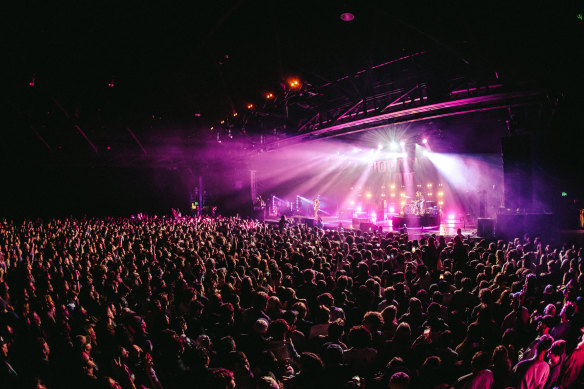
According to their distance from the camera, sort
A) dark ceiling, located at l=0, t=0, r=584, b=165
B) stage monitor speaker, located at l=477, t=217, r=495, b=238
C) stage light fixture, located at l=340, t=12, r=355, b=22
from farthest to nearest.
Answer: stage monitor speaker, located at l=477, t=217, r=495, b=238 → stage light fixture, located at l=340, t=12, r=355, b=22 → dark ceiling, located at l=0, t=0, r=584, b=165

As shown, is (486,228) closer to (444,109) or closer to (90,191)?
(444,109)

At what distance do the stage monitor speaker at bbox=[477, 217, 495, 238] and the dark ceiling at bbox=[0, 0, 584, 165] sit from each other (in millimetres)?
3493

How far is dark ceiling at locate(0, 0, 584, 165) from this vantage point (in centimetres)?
551

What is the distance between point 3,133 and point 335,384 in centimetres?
1700

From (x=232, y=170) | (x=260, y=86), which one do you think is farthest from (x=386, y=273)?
(x=232, y=170)

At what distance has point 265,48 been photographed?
725cm

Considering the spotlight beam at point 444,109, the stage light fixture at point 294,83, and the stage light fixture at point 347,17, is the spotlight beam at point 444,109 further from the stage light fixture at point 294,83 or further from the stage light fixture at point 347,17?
the stage light fixture at point 347,17

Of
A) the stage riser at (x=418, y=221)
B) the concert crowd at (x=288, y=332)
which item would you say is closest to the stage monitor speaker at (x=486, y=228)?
the stage riser at (x=418, y=221)

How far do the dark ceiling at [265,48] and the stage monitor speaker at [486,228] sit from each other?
138 inches

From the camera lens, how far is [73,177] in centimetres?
1736

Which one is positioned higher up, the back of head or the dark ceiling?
the dark ceiling

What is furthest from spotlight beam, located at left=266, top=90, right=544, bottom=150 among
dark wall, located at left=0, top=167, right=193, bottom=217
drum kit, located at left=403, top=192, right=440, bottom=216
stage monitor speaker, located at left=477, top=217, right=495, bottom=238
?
dark wall, located at left=0, top=167, right=193, bottom=217

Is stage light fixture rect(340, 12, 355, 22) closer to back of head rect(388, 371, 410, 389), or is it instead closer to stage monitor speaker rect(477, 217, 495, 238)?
back of head rect(388, 371, 410, 389)

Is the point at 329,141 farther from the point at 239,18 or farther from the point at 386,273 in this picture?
the point at 386,273
